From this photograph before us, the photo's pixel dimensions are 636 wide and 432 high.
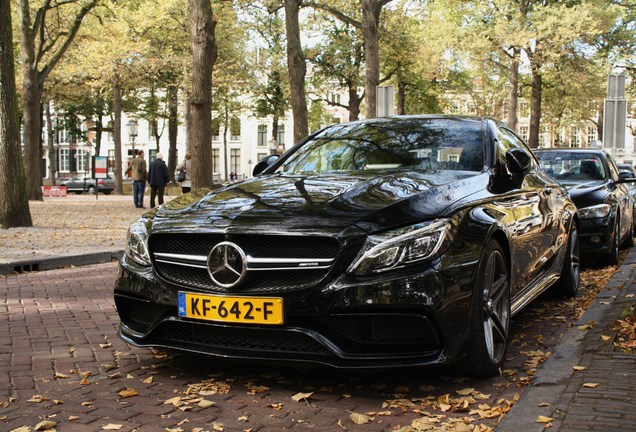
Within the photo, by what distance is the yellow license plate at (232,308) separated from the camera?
377 centimetres

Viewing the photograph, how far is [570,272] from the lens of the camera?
6.94 metres

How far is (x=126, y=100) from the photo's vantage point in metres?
48.3

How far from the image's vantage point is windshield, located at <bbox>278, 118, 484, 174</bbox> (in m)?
5.08

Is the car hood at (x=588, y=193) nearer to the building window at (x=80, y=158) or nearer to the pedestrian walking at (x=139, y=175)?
the pedestrian walking at (x=139, y=175)

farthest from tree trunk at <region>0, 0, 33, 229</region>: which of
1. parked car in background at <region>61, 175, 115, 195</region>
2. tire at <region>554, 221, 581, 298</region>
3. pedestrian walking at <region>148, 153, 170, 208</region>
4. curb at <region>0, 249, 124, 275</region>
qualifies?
parked car in background at <region>61, 175, 115, 195</region>

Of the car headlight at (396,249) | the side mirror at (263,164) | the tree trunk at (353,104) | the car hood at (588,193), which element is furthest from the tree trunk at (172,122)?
the car headlight at (396,249)

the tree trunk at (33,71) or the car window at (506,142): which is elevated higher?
the tree trunk at (33,71)

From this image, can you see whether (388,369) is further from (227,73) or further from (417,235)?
(227,73)

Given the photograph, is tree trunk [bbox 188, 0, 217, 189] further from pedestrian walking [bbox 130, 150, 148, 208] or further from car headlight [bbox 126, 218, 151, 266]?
car headlight [bbox 126, 218, 151, 266]

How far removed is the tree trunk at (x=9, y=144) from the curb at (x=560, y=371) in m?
11.3

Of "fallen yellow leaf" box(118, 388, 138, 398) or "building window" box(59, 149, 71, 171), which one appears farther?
"building window" box(59, 149, 71, 171)

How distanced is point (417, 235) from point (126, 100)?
46.8 m

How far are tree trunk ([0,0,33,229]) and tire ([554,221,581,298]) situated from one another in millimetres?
10853

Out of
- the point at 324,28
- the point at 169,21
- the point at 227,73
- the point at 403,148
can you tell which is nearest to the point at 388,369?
the point at 403,148
